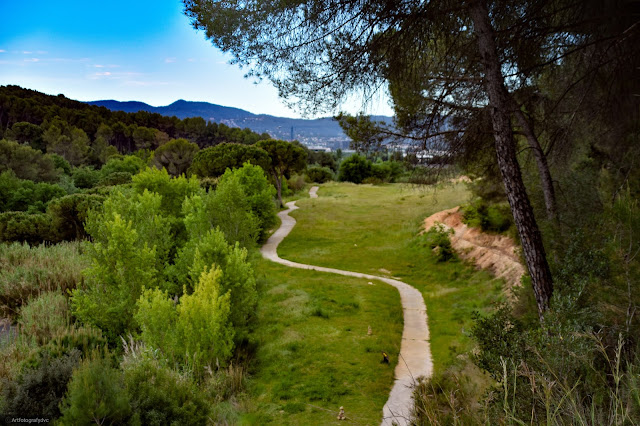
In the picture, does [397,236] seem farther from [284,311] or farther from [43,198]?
[43,198]

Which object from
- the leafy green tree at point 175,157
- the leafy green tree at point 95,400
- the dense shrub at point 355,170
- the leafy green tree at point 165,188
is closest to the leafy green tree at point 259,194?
the leafy green tree at point 165,188

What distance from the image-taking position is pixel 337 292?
17.5 m

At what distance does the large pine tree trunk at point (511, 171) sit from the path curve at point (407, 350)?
2687 millimetres

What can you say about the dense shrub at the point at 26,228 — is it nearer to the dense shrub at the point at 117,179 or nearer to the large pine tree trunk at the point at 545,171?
the dense shrub at the point at 117,179

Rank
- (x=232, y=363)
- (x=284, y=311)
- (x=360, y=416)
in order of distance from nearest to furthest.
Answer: (x=360, y=416)
(x=232, y=363)
(x=284, y=311)

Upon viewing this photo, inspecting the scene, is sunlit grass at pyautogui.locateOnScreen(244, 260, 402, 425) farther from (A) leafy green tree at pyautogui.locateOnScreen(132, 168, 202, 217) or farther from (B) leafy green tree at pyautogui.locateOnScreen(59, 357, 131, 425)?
(A) leafy green tree at pyautogui.locateOnScreen(132, 168, 202, 217)

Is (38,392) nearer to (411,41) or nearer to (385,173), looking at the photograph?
(411,41)

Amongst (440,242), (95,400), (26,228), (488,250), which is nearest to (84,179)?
(26,228)

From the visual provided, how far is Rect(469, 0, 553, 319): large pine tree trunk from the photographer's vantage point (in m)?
7.01

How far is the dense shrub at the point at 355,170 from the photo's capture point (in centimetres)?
7075

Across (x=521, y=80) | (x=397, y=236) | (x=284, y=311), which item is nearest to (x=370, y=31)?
(x=521, y=80)

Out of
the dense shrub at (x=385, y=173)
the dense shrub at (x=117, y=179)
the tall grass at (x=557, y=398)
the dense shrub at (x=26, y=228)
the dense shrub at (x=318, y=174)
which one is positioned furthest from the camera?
the dense shrub at (x=385, y=173)

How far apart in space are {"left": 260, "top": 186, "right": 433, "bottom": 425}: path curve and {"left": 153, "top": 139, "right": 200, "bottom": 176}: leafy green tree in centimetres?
4335

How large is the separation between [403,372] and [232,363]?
450cm
